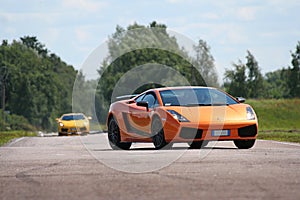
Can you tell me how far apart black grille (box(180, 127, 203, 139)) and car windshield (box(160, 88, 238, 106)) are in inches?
31.2

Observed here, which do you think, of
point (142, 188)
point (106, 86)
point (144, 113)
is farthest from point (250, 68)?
point (142, 188)

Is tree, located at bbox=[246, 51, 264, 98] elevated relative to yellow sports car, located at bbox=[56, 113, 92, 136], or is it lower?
elevated

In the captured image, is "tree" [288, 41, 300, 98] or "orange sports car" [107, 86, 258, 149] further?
"tree" [288, 41, 300, 98]

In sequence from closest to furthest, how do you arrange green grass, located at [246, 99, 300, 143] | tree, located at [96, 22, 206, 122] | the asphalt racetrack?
the asphalt racetrack, green grass, located at [246, 99, 300, 143], tree, located at [96, 22, 206, 122]

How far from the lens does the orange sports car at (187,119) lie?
593 inches

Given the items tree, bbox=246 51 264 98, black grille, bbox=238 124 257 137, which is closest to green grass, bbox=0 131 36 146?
black grille, bbox=238 124 257 137

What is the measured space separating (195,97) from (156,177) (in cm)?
661

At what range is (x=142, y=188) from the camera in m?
8.28

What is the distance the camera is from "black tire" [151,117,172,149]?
1534 centimetres

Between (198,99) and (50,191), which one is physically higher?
(198,99)

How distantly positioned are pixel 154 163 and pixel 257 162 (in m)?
1.60

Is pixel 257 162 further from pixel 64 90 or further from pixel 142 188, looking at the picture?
pixel 64 90

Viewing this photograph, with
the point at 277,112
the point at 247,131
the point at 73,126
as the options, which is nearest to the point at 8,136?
the point at 73,126

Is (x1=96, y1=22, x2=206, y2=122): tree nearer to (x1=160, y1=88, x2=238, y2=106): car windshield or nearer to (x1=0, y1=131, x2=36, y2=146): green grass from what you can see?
(x1=0, y1=131, x2=36, y2=146): green grass
